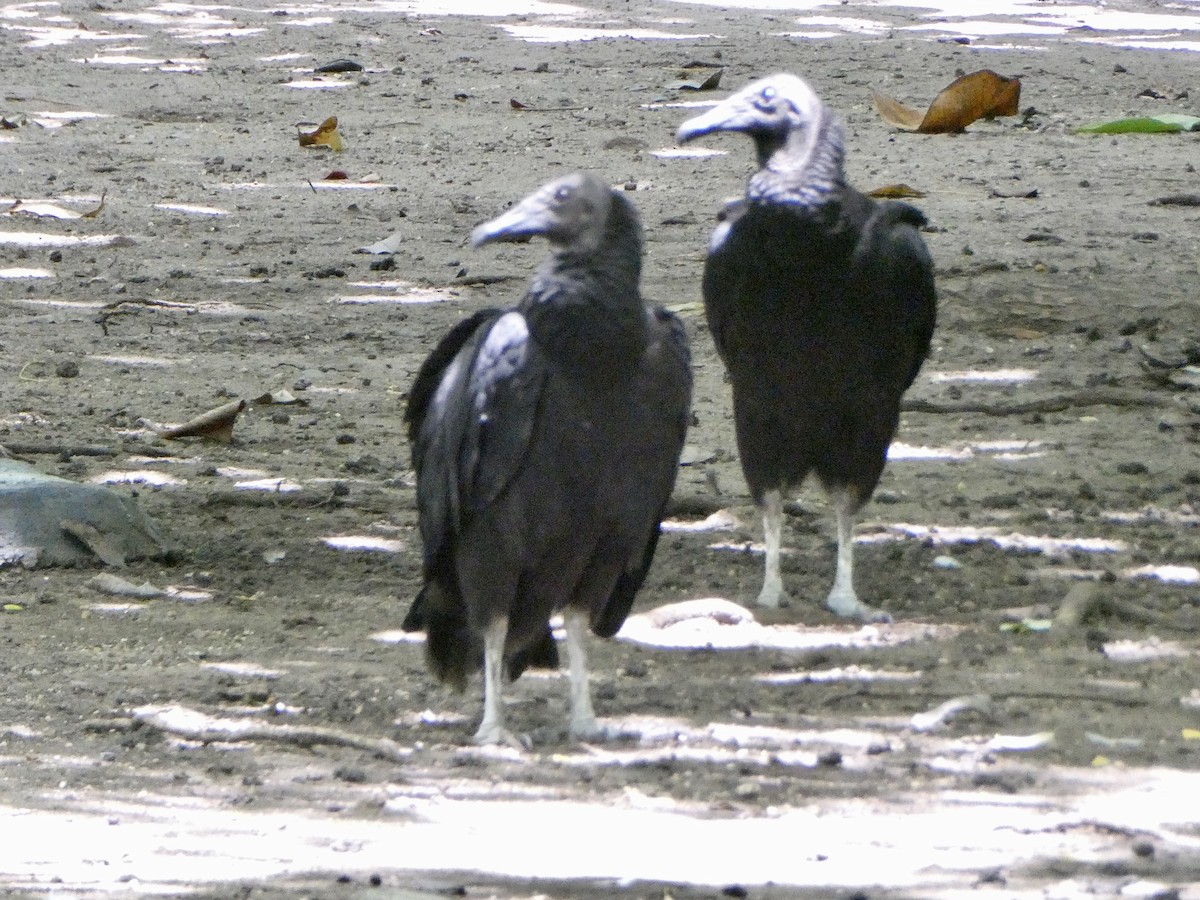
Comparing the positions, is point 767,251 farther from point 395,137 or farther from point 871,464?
point 395,137

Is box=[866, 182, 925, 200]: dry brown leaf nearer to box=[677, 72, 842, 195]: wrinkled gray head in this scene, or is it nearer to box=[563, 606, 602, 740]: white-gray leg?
box=[677, 72, 842, 195]: wrinkled gray head

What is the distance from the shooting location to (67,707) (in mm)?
4312

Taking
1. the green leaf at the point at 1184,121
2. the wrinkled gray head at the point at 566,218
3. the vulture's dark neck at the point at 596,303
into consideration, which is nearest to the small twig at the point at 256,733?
the vulture's dark neck at the point at 596,303

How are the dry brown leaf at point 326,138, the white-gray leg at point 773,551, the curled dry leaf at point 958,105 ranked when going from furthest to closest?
the dry brown leaf at point 326,138, the curled dry leaf at point 958,105, the white-gray leg at point 773,551

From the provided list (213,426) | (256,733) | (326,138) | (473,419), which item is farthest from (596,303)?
(326,138)

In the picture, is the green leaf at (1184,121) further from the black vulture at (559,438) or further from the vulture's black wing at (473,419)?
the vulture's black wing at (473,419)

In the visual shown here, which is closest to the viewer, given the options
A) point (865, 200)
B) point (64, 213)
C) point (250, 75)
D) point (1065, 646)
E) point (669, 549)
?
point (1065, 646)

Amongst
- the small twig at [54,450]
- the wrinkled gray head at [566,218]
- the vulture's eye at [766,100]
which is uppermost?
the vulture's eye at [766,100]

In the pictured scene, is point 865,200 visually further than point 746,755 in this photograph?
Yes

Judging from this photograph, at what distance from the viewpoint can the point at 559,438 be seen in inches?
160

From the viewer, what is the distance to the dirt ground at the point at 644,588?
11.7 feet

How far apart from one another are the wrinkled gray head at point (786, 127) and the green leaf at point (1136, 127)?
670cm

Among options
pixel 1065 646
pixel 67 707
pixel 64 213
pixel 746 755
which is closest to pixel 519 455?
pixel 746 755

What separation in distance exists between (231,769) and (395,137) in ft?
28.8
